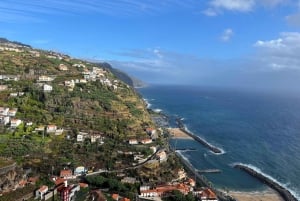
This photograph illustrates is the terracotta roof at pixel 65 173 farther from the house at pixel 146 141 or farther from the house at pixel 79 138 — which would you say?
the house at pixel 146 141

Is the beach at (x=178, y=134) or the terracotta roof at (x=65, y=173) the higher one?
the beach at (x=178, y=134)

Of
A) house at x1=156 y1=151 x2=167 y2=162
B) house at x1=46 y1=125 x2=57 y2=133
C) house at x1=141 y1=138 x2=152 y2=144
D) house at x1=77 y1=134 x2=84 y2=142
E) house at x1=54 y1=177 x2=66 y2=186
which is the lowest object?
house at x1=54 y1=177 x2=66 y2=186

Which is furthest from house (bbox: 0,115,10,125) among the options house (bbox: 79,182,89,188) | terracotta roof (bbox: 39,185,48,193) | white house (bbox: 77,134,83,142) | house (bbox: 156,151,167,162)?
house (bbox: 156,151,167,162)

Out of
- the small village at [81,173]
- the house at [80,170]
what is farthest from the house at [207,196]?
the house at [80,170]

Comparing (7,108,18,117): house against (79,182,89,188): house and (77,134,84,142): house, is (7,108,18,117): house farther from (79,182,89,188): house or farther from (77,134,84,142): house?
(79,182,89,188): house

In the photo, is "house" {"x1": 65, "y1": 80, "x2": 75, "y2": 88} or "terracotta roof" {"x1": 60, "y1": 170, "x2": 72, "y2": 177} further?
"house" {"x1": 65, "y1": 80, "x2": 75, "y2": 88}
